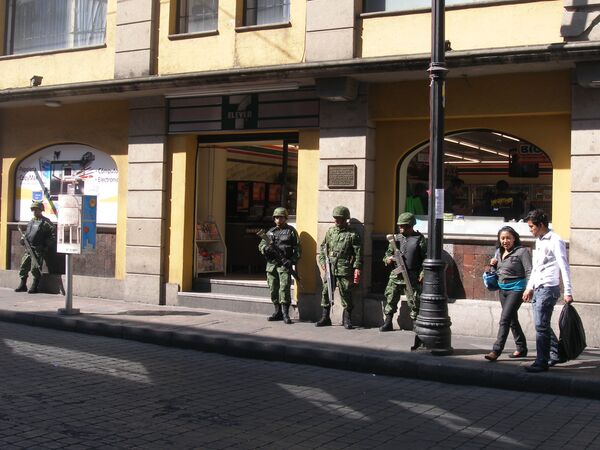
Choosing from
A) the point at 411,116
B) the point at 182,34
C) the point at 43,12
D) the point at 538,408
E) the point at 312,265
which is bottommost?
the point at 538,408

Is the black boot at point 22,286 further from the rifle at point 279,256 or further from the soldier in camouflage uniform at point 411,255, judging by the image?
→ the soldier in camouflage uniform at point 411,255

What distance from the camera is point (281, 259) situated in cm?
1194

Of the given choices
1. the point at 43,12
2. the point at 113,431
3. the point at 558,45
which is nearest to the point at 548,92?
the point at 558,45

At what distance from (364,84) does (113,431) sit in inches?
297

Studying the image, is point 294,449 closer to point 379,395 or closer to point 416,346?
point 379,395

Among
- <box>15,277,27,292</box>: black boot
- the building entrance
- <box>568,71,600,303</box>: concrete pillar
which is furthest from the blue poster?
<box>568,71,600,303</box>: concrete pillar

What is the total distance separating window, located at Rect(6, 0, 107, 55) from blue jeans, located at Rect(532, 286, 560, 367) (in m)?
10.3

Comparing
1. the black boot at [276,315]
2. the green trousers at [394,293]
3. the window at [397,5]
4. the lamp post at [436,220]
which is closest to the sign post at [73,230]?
the black boot at [276,315]

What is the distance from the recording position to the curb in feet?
26.5

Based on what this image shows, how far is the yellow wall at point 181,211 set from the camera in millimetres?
13688

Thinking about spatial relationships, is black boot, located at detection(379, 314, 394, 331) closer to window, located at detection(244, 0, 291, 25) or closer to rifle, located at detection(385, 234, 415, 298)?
rifle, located at detection(385, 234, 415, 298)

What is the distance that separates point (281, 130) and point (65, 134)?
17.0 ft

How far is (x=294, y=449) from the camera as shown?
5715 mm

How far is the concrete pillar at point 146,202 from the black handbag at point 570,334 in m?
7.73
